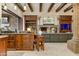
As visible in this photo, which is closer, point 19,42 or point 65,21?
point 19,42

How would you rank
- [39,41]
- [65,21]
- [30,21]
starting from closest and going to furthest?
[39,41]
[65,21]
[30,21]

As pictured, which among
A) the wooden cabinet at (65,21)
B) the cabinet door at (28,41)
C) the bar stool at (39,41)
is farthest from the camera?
the wooden cabinet at (65,21)

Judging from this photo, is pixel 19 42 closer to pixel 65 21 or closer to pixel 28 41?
pixel 28 41

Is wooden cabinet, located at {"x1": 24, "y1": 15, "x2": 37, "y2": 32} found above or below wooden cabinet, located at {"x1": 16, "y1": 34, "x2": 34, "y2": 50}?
above

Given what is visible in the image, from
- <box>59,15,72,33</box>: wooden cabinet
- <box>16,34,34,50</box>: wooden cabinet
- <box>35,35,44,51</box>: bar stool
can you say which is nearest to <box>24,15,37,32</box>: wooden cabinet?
<box>59,15,72,33</box>: wooden cabinet

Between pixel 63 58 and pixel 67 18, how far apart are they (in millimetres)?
12514

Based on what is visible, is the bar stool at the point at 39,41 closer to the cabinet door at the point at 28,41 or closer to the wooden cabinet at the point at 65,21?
the cabinet door at the point at 28,41

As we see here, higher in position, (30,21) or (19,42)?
(30,21)

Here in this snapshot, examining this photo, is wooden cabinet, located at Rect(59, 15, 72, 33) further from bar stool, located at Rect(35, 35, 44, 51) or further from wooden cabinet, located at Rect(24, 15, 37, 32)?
bar stool, located at Rect(35, 35, 44, 51)

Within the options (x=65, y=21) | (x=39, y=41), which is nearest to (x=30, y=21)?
(x=65, y=21)

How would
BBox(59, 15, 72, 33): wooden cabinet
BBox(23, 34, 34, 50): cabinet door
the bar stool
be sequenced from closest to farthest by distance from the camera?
BBox(23, 34, 34, 50): cabinet door → the bar stool → BBox(59, 15, 72, 33): wooden cabinet

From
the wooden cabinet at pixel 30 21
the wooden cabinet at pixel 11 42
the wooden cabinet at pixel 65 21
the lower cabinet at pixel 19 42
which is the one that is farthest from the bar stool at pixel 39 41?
the wooden cabinet at pixel 65 21

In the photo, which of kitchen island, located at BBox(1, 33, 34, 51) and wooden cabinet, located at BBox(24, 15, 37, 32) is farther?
wooden cabinet, located at BBox(24, 15, 37, 32)

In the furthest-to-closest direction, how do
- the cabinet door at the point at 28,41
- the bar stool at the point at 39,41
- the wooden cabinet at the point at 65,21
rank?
the wooden cabinet at the point at 65,21 < the bar stool at the point at 39,41 < the cabinet door at the point at 28,41
